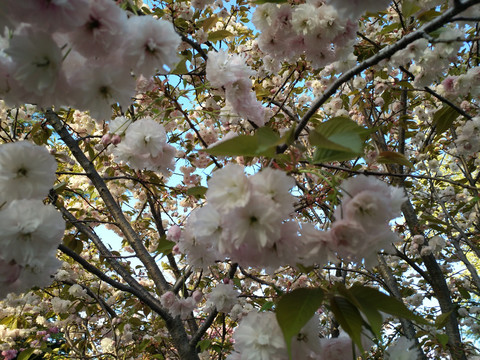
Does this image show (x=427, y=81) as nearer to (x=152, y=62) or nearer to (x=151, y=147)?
(x=151, y=147)

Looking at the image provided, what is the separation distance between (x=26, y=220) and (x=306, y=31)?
114 centimetres

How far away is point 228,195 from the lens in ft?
2.37

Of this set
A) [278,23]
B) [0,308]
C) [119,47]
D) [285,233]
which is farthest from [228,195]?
[0,308]

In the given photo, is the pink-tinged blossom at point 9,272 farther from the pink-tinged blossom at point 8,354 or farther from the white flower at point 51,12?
the pink-tinged blossom at point 8,354

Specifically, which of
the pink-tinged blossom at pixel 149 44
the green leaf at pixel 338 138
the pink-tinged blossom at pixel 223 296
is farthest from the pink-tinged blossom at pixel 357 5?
the pink-tinged blossom at pixel 223 296

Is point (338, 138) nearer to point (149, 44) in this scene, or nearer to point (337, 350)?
point (149, 44)

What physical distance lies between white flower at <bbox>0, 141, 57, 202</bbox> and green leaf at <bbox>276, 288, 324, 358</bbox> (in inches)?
26.6

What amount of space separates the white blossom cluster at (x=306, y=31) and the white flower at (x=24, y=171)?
3.37 feet

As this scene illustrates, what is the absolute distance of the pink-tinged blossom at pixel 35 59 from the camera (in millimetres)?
647

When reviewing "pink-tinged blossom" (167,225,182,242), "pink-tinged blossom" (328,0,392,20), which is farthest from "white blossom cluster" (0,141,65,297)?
"pink-tinged blossom" (328,0,392,20)

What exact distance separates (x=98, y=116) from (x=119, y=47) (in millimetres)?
186

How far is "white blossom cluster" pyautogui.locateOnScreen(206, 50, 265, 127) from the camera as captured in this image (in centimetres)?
128

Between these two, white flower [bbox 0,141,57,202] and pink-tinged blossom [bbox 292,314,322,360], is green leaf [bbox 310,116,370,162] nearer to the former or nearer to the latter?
pink-tinged blossom [bbox 292,314,322,360]

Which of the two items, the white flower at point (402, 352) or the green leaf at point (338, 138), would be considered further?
the white flower at point (402, 352)
